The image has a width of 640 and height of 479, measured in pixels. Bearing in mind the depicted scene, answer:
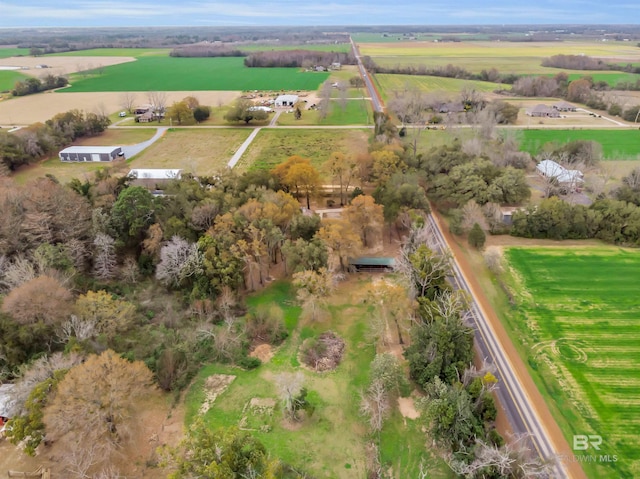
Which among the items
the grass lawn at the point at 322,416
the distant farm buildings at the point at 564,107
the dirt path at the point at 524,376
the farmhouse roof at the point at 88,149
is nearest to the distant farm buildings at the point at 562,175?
the dirt path at the point at 524,376

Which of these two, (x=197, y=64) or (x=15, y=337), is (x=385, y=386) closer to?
(x=15, y=337)

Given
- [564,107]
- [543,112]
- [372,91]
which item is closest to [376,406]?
[543,112]

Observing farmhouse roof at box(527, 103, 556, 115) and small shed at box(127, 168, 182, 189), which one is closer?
small shed at box(127, 168, 182, 189)

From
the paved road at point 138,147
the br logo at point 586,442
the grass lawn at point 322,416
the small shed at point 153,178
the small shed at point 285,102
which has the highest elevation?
the small shed at point 285,102

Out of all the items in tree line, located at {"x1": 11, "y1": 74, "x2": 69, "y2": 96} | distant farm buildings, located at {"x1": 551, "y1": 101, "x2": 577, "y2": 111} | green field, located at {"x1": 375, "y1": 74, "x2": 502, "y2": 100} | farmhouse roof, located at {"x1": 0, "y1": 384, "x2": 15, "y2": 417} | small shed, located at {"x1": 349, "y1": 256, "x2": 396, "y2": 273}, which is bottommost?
small shed, located at {"x1": 349, "y1": 256, "x2": 396, "y2": 273}

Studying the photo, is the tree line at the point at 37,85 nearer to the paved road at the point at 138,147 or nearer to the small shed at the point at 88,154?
the paved road at the point at 138,147

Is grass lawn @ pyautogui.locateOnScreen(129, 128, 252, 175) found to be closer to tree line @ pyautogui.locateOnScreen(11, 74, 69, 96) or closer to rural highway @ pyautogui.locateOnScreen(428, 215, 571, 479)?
rural highway @ pyautogui.locateOnScreen(428, 215, 571, 479)

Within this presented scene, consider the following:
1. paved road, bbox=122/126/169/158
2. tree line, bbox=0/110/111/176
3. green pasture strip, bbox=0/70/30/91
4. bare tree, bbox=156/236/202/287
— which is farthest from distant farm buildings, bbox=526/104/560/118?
green pasture strip, bbox=0/70/30/91
